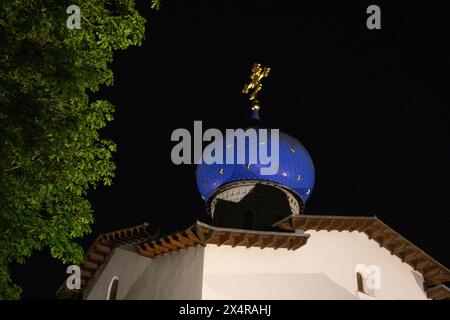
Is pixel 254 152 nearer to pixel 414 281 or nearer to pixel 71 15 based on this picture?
pixel 414 281

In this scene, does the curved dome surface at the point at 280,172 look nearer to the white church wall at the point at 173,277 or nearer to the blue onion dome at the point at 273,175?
the blue onion dome at the point at 273,175

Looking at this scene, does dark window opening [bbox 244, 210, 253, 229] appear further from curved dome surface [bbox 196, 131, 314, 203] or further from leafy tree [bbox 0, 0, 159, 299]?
leafy tree [bbox 0, 0, 159, 299]

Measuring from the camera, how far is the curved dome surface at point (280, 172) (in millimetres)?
17828

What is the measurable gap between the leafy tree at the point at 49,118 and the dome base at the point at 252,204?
922cm

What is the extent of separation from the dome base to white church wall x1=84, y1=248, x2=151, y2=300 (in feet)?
12.1

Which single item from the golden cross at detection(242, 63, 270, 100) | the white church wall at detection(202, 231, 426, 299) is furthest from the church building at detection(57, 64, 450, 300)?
the golden cross at detection(242, 63, 270, 100)

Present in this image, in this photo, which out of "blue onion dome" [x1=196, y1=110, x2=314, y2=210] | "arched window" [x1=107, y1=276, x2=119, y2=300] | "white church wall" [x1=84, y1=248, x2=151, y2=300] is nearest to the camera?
"white church wall" [x1=84, y1=248, x2=151, y2=300]

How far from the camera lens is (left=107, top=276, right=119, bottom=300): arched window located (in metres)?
15.7

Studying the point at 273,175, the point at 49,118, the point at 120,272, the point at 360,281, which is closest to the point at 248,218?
the point at 273,175

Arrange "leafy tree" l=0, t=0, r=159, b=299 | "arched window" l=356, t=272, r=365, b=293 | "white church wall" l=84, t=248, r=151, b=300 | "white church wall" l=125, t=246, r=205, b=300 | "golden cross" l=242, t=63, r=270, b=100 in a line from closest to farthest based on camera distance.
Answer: "leafy tree" l=0, t=0, r=159, b=299, "white church wall" l=125, t=246, r=205, b=300, "arched window" l=356, t=272, r=365, b=293, "white church wall" l=84, t=248, r=151, b=300, "golden cross" l=242, t=63, r=270, b=100

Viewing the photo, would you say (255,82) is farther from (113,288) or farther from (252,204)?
(113,288)

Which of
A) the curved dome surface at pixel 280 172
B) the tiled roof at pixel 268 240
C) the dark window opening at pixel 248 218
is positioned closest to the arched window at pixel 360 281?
the tiled roof at pixel 268 240

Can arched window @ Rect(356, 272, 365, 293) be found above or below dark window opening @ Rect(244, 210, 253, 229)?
below

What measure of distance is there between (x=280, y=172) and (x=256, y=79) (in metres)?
5.47
